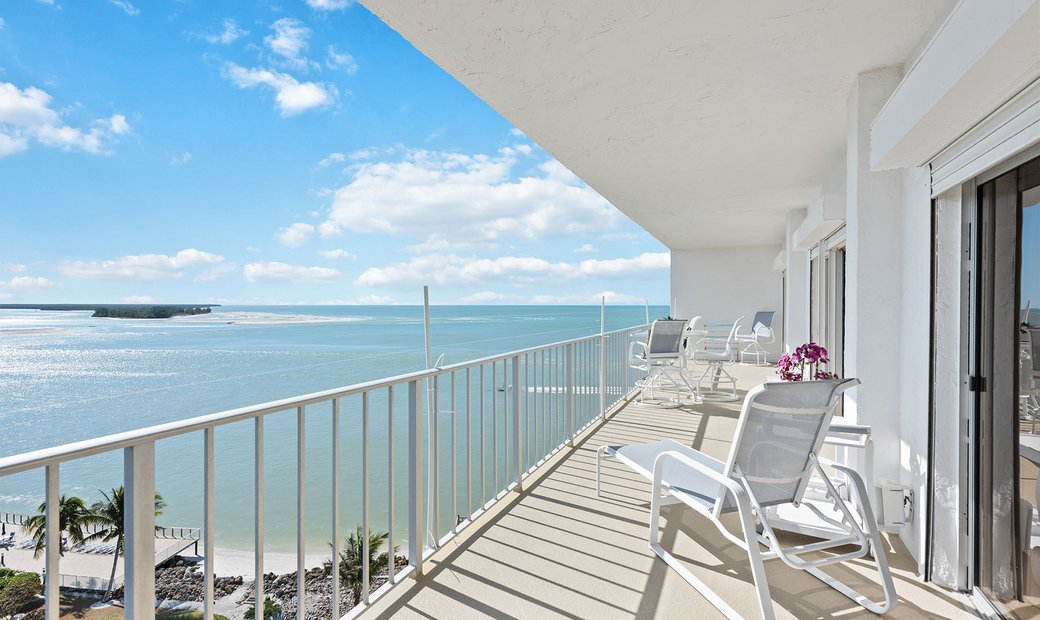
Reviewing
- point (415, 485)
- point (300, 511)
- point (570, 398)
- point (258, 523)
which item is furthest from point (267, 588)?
point (258, 523)

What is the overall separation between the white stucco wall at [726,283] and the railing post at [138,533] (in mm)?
10768

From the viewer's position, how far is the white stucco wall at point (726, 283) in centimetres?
1103

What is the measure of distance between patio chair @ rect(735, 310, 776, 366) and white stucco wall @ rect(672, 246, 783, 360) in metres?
0.44

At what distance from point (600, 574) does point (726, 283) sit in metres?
10.1

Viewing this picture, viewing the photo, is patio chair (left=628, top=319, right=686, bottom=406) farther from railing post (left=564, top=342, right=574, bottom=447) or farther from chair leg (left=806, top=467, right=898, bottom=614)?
chair leg (left=806, top=467, right=898, bottom=614)

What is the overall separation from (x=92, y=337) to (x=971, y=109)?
43.2m

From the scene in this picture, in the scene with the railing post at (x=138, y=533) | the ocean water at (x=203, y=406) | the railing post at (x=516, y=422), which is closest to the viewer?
the railing post at (x=138, y=533)

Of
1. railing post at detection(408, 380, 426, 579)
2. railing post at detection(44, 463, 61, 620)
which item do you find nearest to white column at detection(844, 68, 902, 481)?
railing post at detection(408, 380, 426, 579)

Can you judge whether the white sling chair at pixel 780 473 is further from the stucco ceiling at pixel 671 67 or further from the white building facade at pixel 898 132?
the stucco ceiling at pixel 671 67

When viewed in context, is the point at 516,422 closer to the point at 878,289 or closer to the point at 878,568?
the point at 878,568

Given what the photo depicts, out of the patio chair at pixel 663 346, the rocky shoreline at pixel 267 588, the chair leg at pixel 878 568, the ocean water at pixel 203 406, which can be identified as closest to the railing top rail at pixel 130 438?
the ocean water at pixel 203 406

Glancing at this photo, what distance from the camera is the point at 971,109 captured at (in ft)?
5.47

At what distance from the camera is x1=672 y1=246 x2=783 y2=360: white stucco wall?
11.0 m

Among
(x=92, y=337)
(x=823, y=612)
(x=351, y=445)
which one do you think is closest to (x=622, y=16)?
(x=823, y=612)
